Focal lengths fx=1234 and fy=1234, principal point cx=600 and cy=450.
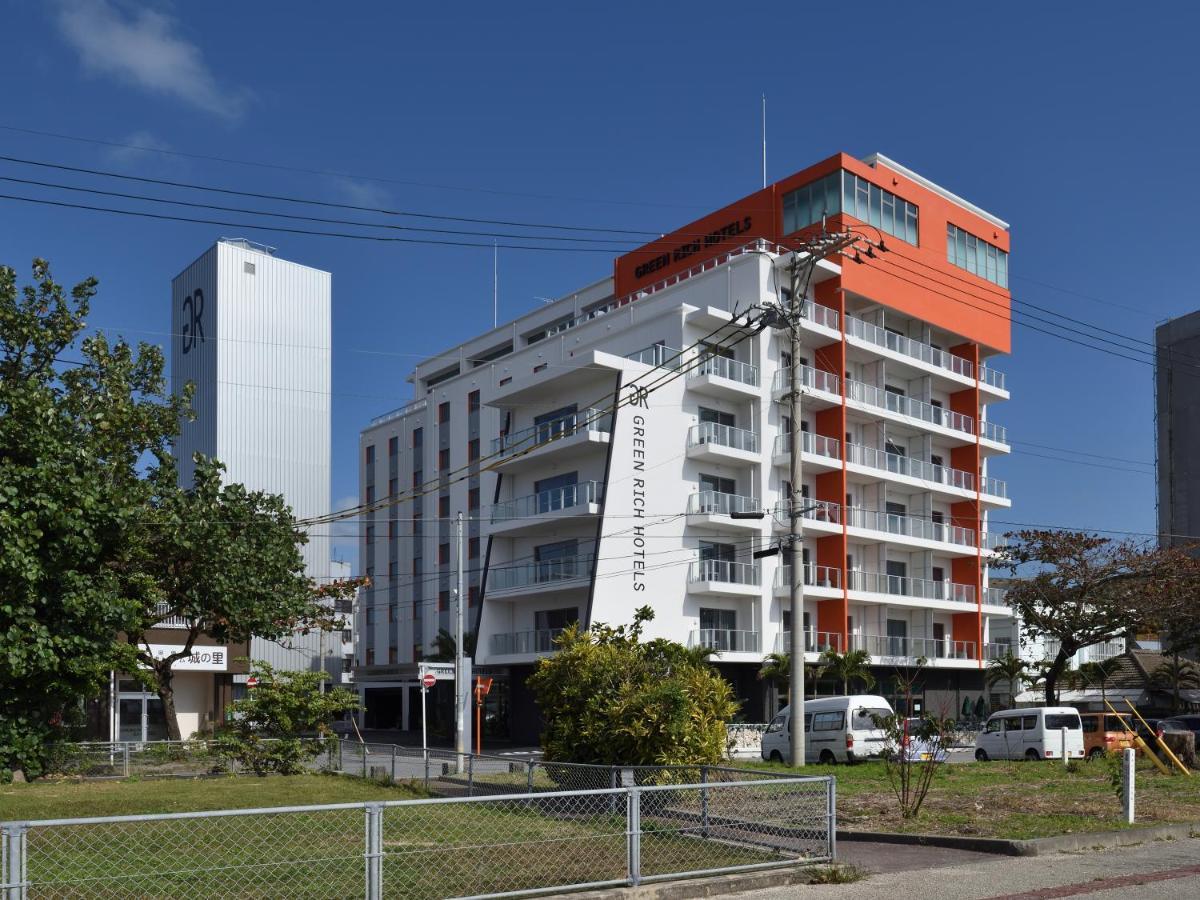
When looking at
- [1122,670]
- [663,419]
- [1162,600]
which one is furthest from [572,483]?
[1122,670]

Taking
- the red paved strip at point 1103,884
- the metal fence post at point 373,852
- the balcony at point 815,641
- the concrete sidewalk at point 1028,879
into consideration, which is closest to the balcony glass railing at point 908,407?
the balcony at point 815,641

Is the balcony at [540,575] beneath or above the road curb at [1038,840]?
above

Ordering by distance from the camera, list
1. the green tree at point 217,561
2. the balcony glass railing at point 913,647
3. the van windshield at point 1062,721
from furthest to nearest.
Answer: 1. the balcony glass railing at point 913,647
2. the van windshield at point 1062,721
3. the green tree at point 217,561

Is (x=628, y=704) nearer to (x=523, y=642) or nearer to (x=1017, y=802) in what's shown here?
(x=1017, y=802)

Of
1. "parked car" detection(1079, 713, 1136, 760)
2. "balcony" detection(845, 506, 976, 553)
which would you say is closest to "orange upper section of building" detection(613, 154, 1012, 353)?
"balcony" detection(845, 506, 976, 553)

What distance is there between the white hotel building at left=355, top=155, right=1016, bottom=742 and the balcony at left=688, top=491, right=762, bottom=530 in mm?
87

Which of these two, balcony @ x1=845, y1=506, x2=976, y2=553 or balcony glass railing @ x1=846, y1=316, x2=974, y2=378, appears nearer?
balcony @ x1=845, y1=506, x2=976, y2=553

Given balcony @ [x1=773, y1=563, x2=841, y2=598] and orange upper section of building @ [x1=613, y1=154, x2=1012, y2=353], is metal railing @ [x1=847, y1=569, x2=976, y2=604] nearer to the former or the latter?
balcony @ [x1=773, y1=563, x2=841, y2=598]

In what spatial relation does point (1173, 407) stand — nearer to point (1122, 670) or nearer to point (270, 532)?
point (1122, 670)

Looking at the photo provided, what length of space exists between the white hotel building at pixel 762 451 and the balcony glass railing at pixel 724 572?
4.3 inches

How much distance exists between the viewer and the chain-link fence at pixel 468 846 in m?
10.7

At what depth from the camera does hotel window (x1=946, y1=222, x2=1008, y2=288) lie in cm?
5900

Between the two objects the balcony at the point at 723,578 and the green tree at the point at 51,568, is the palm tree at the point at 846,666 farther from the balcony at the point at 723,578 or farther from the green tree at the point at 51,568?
the green tree at the point at 51,568

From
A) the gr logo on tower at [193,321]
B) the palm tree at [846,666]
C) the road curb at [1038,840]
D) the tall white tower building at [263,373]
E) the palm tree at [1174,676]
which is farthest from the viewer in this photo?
the gr logo on tower at [193,321]
